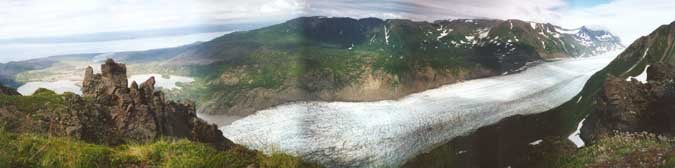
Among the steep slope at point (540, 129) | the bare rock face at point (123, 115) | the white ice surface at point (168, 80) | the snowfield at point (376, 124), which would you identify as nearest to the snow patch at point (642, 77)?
the steep slope at point (540, 129)

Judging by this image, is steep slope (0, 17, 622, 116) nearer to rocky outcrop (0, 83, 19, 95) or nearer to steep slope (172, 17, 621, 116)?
steep slope (172, 17, 621, 116)

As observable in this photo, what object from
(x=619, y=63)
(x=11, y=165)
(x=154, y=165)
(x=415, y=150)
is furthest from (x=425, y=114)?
(x=11, y=165)

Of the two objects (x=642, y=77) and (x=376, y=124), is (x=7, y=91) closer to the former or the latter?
(x=376, y=124)

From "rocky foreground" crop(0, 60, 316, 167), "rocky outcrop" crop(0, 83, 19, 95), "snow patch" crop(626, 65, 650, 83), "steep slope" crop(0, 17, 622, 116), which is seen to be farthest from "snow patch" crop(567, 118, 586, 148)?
"rocky outcrop" crop(0, 83, 19, 95)

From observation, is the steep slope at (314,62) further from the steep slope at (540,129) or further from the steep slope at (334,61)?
the steep slope at (540,129)

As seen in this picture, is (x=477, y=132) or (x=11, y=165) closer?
(x=11, y=165)

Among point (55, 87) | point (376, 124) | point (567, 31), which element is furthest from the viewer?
point (567, 31)

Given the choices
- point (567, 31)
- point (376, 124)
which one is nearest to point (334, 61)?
point (376, 124)

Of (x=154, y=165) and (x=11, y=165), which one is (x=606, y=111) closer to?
(x=154, y=165)
